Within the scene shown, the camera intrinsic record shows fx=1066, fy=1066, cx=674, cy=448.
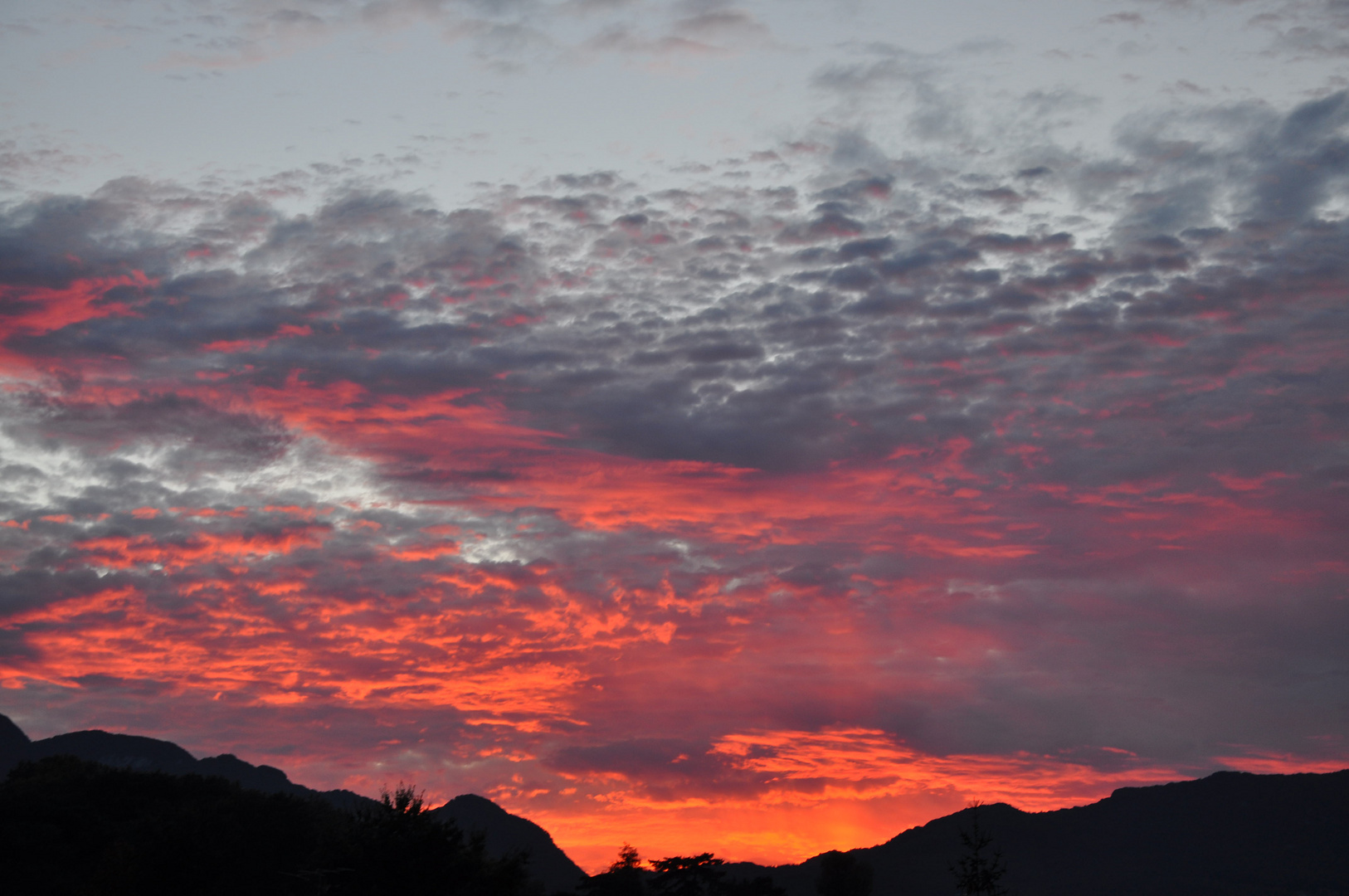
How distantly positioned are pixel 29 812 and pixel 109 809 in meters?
8.06

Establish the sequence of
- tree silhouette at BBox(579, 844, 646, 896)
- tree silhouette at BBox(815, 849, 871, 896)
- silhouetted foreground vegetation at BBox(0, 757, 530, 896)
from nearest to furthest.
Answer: silhouetted foreground vegetation at BBox(0, 757, 530, 896)
tree silhouette at BBox(579, 844, 646, 896)
tree silhouette at BBox(815, 849, 871, 896)

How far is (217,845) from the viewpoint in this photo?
7194 centimetres

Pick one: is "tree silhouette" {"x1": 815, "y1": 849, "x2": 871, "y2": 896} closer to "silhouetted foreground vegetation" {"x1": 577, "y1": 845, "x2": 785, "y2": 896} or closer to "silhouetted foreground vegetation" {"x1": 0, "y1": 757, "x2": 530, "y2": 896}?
"silhouetted foreground vegetation" {"x1": 577, "y1": 845, "x2": 785, "y2": 896}

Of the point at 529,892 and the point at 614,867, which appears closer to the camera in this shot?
the point at 529,892

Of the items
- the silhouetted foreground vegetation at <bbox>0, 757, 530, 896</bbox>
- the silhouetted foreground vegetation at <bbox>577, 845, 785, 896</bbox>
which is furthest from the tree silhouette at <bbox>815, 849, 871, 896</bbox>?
the silhouetted foreground vegetation at <bbox>0, 757, 530, 896</bbox>

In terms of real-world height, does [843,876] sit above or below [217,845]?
below

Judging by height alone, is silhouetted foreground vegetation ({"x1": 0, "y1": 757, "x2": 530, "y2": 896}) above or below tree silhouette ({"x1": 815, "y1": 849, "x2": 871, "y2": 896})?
above

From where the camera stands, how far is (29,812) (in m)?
79.8

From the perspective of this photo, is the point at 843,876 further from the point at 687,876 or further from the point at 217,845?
the point at 217,845

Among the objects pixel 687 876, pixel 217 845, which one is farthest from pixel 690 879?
pixel 217 845

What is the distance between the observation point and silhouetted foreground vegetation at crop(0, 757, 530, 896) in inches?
2112

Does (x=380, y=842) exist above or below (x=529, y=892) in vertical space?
above

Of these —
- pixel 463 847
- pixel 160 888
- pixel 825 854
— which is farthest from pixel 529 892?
pixel 825 854

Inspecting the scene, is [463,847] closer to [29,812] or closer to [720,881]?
[29,812]
